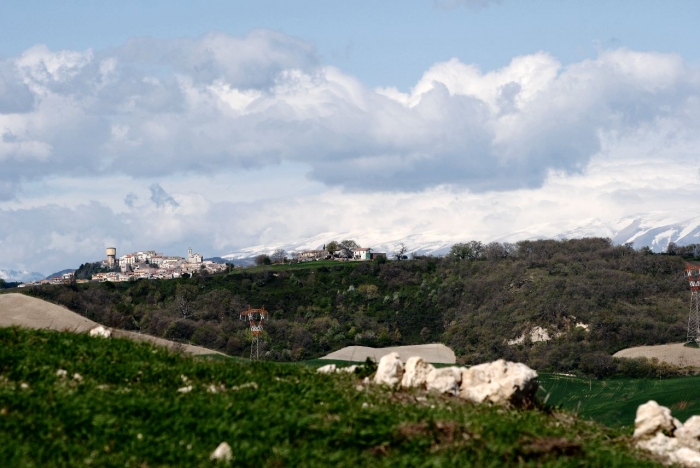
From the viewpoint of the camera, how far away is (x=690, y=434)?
11492 mm

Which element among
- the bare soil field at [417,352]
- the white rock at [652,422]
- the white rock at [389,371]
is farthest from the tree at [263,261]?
the white rock at [652,422]

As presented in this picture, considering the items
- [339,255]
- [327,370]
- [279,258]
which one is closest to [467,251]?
[339,255]

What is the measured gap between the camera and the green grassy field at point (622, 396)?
28984mm

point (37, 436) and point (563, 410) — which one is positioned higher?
point (37, 436)

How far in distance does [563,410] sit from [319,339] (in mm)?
70411

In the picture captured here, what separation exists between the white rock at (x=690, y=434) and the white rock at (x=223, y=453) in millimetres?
6122

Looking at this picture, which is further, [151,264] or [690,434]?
[151,264]

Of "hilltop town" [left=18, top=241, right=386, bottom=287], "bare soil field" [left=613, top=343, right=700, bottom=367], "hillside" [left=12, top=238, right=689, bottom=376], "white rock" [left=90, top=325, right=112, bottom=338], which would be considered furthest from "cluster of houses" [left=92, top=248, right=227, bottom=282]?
"white rock" [left=90, top=325, right=112, bottom=338]

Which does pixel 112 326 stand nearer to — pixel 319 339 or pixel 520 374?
pixel 520 374

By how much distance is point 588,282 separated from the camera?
8688cm

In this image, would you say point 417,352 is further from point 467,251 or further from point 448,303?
point 467,251

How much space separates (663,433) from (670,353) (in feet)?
199

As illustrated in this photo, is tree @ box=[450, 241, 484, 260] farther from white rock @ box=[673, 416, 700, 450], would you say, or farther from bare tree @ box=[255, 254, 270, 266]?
white rock @ box=[673, 416, 700, 450]

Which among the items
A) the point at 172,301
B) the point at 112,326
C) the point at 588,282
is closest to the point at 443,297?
the point at 588,282
